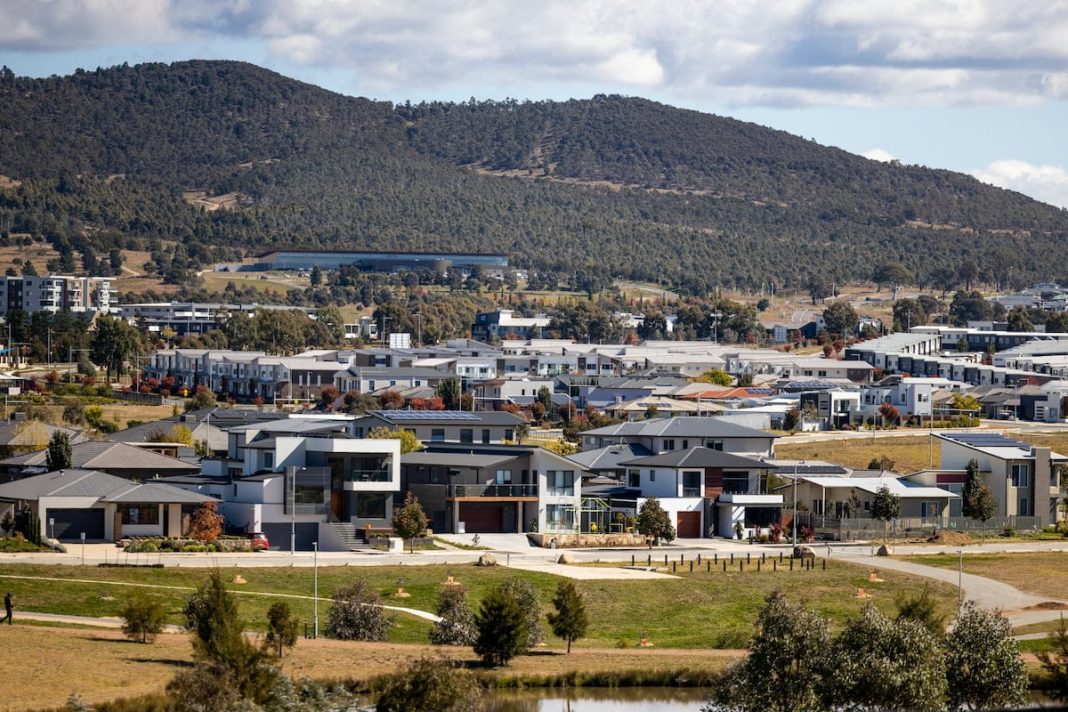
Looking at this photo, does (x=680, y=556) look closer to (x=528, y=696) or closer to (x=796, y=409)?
(x=528, y=696)

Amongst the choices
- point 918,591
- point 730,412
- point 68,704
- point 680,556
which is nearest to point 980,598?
point 918,591

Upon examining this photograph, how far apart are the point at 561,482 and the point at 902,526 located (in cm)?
1558

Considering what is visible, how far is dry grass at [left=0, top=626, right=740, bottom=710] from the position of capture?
4459cm

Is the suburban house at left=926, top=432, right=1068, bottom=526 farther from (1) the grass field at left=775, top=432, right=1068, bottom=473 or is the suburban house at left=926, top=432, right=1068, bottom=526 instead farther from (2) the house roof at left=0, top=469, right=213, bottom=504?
(2) the house roof at left=0, top=469, right=213, bottom=504

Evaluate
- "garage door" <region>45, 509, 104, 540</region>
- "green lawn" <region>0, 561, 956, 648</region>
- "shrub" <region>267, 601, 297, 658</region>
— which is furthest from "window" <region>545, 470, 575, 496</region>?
"shrub" <region>267, 601, 297, 658</region>

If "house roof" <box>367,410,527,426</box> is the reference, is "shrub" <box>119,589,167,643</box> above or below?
below

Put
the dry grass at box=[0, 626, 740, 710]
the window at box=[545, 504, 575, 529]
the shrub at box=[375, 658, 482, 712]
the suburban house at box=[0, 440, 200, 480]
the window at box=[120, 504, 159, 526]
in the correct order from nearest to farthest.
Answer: the shrub at box=[375, 658, 482, 712] < the dry grass at box=[0, 626, 740, 710] < the window at box=[120, 504, 159, 526] < the window at box=[545, 504, 575, 529] < the suburban house at box=[0, 440, 200, 480]

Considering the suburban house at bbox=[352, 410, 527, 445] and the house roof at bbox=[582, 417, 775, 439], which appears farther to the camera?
the house roof at bbox=[582, 417, 775, 439]

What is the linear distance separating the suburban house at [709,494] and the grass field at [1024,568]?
9860 mm

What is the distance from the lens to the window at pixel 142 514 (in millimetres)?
72312

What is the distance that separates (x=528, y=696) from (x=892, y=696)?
9266 mm

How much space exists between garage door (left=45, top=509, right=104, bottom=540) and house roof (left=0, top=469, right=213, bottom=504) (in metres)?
0.60

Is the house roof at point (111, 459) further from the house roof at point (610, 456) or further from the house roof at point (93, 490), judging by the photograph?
the house roof at point (610, 456)

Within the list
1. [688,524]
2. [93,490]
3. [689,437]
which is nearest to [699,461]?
[688,524]
